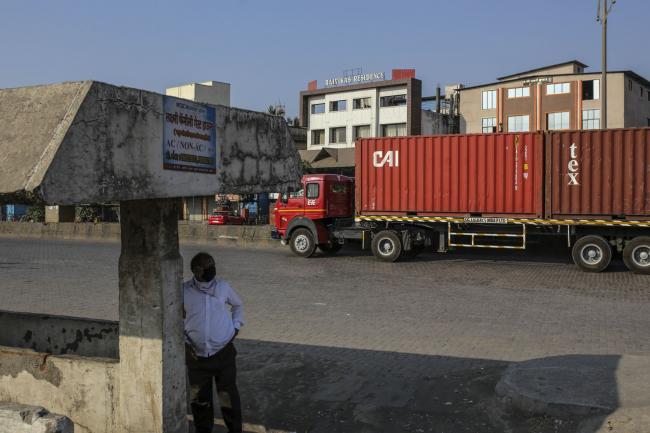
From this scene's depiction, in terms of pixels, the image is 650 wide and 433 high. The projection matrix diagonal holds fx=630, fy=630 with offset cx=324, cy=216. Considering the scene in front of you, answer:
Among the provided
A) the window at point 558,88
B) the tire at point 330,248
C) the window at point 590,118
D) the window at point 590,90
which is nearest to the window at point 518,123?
the window at point 558,88

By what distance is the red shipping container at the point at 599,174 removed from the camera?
50.2 ft

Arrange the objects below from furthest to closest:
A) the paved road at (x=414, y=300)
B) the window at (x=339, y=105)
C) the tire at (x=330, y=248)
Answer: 1. the window at (x=339, y=105)
2. the tire at (x=330, y=248)
3. the paved road at (x=414, y=300)

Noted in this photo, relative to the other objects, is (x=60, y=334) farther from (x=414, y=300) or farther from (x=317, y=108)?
(x=317, y=108)

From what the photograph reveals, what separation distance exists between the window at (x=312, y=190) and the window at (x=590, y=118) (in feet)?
124

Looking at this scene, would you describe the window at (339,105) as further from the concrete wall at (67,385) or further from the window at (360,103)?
the concrete wall at (67,385)

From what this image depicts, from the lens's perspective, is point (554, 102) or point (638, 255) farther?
point (554, 102)

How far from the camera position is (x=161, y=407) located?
4375mm

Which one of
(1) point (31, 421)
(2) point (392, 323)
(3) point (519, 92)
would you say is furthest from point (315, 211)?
(3) point (519, 92)

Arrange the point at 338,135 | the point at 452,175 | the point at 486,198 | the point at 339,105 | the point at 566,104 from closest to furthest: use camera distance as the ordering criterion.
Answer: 1. the point at 486,198
2. the point at 452,175
3. the point at 566,104
4. the point at 338,135
5. the point at 339,105

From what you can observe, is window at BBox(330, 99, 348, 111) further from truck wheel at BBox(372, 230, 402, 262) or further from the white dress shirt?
the white dress shirt

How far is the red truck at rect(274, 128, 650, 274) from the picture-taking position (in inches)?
607

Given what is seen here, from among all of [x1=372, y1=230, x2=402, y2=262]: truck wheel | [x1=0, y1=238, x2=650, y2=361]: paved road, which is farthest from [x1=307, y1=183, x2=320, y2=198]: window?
[x1=372, y1=230, x2=402, y2=262]: truck wheel

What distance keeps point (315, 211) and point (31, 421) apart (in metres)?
15.9

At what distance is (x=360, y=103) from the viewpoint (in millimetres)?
56188
